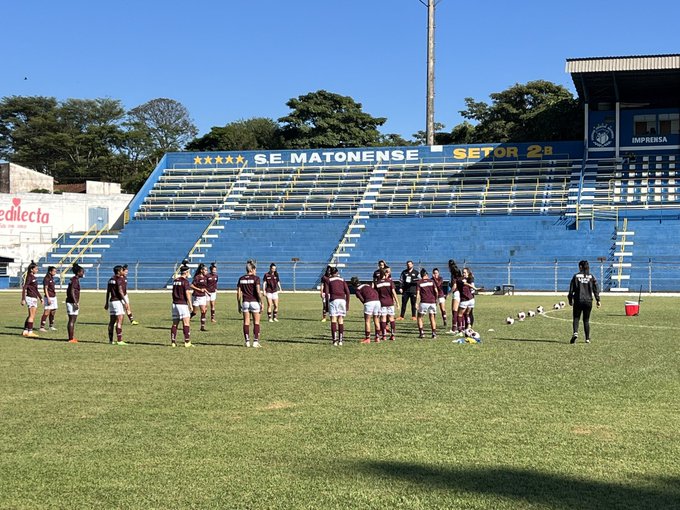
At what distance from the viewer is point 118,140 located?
99.3 metres

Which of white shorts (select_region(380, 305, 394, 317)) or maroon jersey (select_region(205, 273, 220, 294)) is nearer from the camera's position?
white shorts (select_region(380, 305, 394, 317))

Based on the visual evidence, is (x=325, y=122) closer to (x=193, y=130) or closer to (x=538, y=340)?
(x=193, y=130)

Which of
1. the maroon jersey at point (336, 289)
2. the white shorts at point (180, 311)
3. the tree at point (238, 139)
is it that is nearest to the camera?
the white shorts at point (180, 311)

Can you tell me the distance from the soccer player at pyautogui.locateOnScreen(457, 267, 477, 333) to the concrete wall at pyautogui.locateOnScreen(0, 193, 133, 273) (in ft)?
135

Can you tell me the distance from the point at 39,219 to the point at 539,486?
2306 inches

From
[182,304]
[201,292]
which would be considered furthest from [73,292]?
[201,292]

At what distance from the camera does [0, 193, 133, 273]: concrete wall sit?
58.5 meters

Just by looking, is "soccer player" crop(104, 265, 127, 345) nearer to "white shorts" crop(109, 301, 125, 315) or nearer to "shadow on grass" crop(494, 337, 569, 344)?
"white shorts" crop(109, 301, 125, 315)

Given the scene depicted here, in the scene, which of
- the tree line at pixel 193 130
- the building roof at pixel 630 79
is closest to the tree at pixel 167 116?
the tree line at pixel 193 130

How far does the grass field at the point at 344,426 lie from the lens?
7598 mm

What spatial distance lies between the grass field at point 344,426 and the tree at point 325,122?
6749 cm

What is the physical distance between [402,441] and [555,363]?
7.40 metres

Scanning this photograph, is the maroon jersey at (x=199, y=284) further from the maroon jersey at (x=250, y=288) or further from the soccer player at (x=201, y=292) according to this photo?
the maroon jersey at (x=250, y=288)

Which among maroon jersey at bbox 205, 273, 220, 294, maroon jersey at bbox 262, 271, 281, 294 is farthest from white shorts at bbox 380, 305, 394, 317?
maroon jersey at bbox 205, 273, 220, 294
